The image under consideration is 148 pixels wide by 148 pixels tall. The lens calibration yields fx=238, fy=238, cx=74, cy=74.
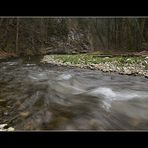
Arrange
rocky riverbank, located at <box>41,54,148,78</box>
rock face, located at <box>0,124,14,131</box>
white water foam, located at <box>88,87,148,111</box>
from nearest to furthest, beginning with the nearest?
1. rock face, located at <box>0,124,14,131</box>
2. white water foam, located at <box>88,87,148,111</box>
3. rocky riverbank, located at <box>41,54,148,78</box>

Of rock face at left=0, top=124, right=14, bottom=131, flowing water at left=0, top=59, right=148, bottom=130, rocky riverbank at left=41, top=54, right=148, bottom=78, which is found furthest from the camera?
rocky riverbank at left=41, top=54, right=148, bottom=78

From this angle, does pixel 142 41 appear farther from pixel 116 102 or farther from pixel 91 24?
pixel 116 102

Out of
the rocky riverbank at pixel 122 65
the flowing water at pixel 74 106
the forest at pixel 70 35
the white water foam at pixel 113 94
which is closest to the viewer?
the flowing water at pixel 74 106

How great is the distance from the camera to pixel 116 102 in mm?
5438

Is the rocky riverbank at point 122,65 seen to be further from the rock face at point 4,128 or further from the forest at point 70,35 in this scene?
the forest at point 70,35

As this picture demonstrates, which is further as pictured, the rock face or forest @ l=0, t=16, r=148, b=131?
forest @ l=0, t=16, r=148, b=131

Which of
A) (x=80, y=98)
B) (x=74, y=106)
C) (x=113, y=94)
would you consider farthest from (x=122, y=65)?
(x=74, y=106)

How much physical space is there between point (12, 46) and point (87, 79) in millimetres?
16606

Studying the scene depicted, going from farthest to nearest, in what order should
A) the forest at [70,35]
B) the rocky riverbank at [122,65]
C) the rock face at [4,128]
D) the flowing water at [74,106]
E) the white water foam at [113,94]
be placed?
the forest at [70,35]
the rocky riverbank at [122,65]
the white water foam at [113,94]
the flowing water at [74,106]
the rock face at [4,128]

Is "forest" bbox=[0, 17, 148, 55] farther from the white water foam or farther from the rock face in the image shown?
the rock face

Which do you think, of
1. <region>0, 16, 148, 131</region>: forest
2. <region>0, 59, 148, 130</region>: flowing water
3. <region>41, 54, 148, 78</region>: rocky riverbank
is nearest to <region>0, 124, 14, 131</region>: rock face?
<region>0, 16, 148, 131</region>: forest

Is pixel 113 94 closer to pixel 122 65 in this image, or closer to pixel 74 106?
pixel 74 106

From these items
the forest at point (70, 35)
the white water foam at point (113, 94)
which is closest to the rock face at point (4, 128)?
the white water foam at point (113, 94)
